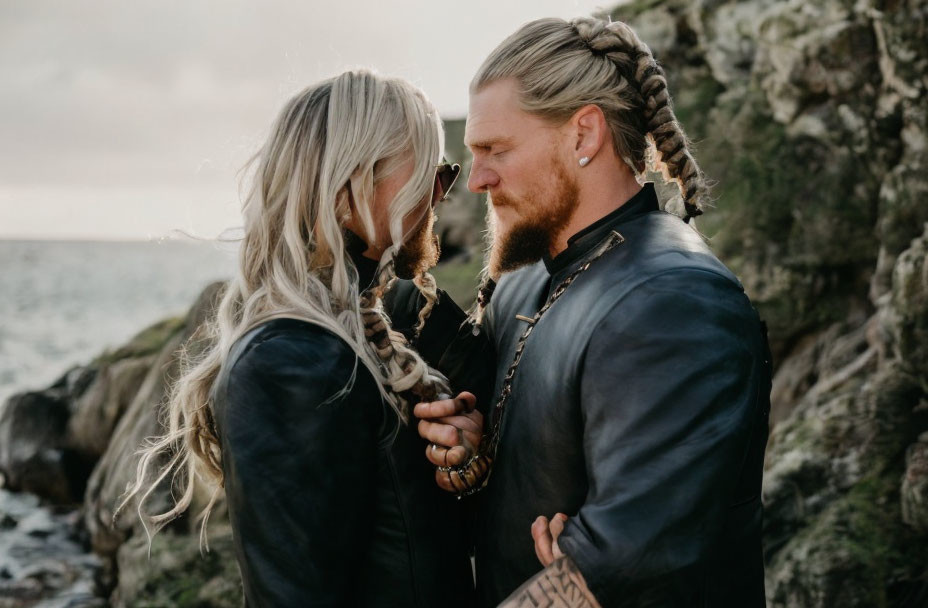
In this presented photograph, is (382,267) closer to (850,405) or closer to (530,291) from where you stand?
(530,291)

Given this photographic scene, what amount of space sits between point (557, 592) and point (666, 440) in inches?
18.1

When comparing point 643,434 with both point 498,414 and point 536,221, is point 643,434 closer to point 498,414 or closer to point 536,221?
point 498,414

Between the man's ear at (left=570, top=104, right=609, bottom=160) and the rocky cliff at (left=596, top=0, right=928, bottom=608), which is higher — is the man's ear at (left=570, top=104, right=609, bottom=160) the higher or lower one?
the higher one

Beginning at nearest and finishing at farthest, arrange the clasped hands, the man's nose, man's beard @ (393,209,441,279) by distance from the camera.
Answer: the clasped hands < man's beard @ (393,209,441,279) < the man's nose

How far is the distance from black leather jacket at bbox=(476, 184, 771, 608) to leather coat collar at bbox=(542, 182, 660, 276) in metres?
0.07

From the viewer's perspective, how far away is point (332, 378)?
7.63ft

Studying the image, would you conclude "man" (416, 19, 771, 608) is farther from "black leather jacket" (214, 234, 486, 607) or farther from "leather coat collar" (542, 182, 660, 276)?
"black leather jacket" (214, 234, 486, 607)

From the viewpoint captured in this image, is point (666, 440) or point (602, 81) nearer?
point (666, 440)

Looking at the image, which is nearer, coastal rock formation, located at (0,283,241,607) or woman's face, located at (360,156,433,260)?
woman's face, located at (360,156,433,260)

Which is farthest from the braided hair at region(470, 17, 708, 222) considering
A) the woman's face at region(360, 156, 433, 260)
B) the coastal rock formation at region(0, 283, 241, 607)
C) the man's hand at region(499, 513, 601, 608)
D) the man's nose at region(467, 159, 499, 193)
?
the coastal rock formation at region(0, 283, 241, 607)

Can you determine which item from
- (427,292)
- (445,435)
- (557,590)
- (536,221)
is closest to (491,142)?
(536,221)

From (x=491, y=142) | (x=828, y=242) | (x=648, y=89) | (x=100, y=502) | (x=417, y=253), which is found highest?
(x=648, y=89)

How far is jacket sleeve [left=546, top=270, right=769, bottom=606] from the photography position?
7.02ft

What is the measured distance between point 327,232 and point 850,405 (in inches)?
161
